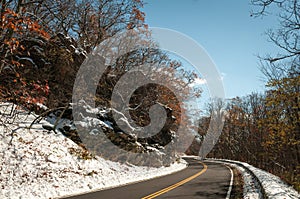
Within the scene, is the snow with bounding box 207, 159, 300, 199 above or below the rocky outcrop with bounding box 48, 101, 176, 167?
below

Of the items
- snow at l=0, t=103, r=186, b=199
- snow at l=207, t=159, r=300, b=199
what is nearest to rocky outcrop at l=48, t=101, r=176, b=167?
snow at l=0, t=103, r=186, b=199

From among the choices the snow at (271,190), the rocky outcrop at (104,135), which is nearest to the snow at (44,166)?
the rocky outcrop at (104,135)

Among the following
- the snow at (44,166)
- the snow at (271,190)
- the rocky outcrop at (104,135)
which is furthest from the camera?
the rocky outcrop at (104,135)

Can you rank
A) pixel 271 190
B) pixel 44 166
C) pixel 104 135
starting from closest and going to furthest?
1. pixel 271 190
2. pixel 44 166
3. pixel 104 135

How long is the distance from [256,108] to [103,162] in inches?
1358

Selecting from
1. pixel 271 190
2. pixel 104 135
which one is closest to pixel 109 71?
pixel 104 135

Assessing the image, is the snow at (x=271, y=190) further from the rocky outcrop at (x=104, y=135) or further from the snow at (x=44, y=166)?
the rocky outcrop at (x=104, y=135)

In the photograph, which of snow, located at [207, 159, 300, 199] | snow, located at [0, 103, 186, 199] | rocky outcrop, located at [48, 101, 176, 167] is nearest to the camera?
snow, located at [207, 159, 300, 199]

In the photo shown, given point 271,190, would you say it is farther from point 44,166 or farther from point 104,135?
point 104,135

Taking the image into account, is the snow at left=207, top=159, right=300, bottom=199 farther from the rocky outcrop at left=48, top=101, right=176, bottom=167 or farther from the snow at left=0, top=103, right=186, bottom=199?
the rocky outcrop at left=48, top=101, right=176, bottom=167

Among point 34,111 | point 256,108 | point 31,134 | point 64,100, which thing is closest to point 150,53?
point 64,100

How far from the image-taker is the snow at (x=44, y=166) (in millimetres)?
10070

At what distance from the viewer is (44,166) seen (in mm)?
12078

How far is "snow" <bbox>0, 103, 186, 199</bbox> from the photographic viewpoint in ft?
33.0
